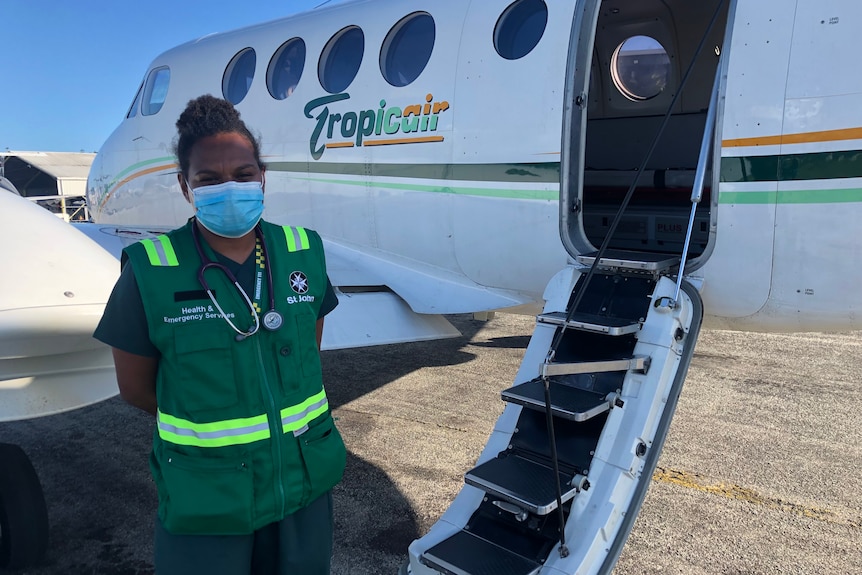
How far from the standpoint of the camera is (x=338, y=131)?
17.7 feet

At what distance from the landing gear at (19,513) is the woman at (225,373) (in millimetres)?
2306

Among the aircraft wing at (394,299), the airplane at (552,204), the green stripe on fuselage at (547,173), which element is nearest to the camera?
the airplane at (552,204)

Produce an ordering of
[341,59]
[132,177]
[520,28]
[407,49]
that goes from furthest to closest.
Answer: [132,177] < [341,59] < [407,49] < [520,28]

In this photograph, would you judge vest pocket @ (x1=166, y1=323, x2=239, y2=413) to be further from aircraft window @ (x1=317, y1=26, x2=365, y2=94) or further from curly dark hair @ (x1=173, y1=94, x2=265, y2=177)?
aircraft window @ (x1=317, y1=26, x2=365, y2=94)

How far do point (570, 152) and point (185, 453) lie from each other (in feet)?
9.96

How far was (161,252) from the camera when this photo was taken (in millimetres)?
1903

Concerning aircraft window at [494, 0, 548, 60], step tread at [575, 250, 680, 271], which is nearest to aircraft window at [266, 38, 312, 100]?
aircraft window at [494, 0, 548, 60]

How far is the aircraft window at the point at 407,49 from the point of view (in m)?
4.95

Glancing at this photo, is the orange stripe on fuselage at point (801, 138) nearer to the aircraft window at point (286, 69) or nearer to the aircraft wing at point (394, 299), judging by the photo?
the aircraft wing at point (394, 299)

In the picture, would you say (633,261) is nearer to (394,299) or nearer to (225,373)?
(394,299)

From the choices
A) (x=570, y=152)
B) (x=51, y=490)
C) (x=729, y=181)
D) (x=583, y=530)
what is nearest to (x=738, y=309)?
(x=729, y=181)

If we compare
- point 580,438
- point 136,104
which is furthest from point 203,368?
point 136,104

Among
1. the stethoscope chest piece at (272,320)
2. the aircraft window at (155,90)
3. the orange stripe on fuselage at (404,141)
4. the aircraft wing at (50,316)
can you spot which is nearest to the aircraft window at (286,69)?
the orange stripe on fuselage at (404,141)

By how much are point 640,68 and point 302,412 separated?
16.6ft
